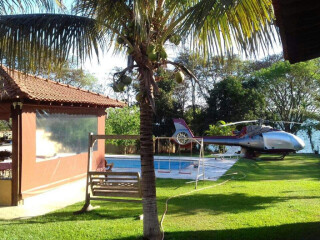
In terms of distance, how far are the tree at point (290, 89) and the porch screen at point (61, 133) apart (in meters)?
19.5

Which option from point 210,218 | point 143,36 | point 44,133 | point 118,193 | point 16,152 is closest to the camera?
point 143,36

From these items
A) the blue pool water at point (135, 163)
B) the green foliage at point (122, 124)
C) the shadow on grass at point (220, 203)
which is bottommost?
the shadow on grass at point (220, 203)

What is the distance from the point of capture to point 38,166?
10.1 meters

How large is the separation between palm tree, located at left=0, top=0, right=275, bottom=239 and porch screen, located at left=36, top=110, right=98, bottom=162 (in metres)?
5.52

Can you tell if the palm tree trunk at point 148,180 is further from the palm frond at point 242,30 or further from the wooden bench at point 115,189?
the wooden bench at point 115,189

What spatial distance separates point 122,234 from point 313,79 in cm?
2712

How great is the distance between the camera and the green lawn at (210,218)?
6039mm

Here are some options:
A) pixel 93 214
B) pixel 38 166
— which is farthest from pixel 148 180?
pixel 38 166

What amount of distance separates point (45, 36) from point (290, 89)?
93.8 feet

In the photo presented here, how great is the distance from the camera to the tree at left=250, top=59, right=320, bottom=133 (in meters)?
28.2

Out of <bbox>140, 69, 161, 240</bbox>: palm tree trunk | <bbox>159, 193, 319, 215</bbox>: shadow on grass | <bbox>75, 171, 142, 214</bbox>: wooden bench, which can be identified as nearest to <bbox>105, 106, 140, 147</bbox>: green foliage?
<bbox>159, 193, 319, 215</bbox>: shadow on grass

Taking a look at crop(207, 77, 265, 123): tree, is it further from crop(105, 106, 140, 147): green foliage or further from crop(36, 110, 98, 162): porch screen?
crop(36, 110, 98, 162): porch screen

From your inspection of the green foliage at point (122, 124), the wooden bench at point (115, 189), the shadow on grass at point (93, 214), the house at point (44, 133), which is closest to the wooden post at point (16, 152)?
the house at point (44, 133)

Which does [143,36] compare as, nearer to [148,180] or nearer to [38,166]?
[148,180]
